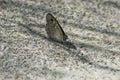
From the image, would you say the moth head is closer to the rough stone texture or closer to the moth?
the moth

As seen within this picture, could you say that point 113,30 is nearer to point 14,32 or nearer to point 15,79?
point 14,32

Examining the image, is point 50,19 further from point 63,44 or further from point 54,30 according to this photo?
point 63,44

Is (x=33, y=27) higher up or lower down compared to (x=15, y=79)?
higher up

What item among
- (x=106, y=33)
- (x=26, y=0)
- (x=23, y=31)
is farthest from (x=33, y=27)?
(x=106, y=33)

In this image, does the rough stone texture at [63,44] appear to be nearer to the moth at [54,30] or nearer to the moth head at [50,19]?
the moth at [54,30]

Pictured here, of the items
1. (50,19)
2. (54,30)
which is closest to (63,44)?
(54,30)

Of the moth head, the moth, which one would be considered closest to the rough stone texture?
the moth

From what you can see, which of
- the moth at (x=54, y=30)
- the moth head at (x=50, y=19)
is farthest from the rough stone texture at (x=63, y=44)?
the moth head at (x=50, y=19)
